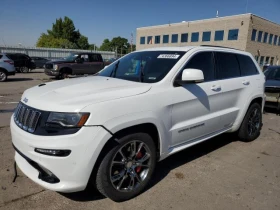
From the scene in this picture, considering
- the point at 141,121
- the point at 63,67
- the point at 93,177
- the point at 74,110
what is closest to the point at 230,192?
the point at 141,121

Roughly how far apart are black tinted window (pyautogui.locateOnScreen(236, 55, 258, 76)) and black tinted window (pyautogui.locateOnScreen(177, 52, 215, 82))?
1016mm

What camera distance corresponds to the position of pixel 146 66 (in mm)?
3486

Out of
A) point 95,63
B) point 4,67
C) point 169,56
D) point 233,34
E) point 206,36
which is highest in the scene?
point 233,34

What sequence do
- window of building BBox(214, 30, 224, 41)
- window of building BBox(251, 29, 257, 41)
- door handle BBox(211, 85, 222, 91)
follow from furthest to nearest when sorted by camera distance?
window of building BBox(214, 30, 224, 41)
window of building BBox(251, 29, 257, 41)
door handle BBox(211, 85, 222, 91)

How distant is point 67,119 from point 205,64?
2.33 m

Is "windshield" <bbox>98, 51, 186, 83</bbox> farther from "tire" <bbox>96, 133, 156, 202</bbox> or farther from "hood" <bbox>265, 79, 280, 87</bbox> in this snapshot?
"hood" <bbox>265, 79, 280, 87</bbox>

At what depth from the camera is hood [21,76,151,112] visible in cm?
240

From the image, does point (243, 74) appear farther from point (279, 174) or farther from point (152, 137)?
point (152, 137)

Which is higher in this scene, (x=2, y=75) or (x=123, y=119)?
(x=123, y=119)

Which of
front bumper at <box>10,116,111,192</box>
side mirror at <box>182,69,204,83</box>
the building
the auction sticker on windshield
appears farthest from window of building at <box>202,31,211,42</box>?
front bumper at <box>10,116,111,192</box>

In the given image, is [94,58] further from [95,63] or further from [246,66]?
[246,66]

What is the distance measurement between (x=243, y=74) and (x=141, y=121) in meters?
2.76

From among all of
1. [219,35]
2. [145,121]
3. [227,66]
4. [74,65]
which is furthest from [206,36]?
[145,121]

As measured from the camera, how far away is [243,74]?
454 cm
